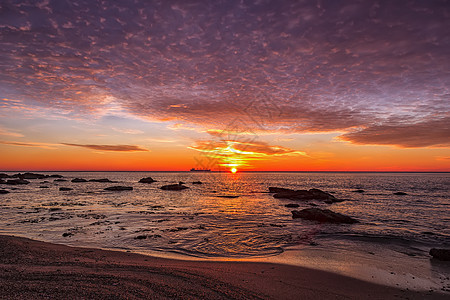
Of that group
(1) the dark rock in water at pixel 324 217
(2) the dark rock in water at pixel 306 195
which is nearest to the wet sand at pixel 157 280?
(1) the dark rock in water at pixel 324 217

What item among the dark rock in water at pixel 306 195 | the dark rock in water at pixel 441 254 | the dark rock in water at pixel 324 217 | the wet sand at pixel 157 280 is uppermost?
the wet sand at pixel 157 280

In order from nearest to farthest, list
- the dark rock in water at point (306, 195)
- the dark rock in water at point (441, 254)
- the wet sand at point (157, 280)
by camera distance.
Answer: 1. the wet sand at point (157, 280)
2. the dark rock in water at point (441, 254)
3. the dark rock in water at point (306, 195)

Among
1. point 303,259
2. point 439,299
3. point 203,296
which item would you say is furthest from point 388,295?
point 203,296

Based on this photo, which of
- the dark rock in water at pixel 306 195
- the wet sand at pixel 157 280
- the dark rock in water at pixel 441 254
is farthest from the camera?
the dark rock in water at pixel 306 195

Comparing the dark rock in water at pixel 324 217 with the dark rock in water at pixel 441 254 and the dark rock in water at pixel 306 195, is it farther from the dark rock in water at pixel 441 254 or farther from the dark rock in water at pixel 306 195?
the dark rock in water at pixel 306 195

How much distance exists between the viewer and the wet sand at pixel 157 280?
23.5ft

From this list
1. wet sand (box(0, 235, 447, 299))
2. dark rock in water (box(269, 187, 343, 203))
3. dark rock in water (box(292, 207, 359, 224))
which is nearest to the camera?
wet sand (box(0, 235, 447, 299))

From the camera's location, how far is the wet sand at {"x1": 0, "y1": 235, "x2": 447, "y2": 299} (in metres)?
7.17

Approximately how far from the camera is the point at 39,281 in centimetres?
756

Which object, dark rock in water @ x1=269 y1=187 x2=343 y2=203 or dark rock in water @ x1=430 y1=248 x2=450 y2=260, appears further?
dark rock in water @ x1=269 y1=187 x2=343 y2=203

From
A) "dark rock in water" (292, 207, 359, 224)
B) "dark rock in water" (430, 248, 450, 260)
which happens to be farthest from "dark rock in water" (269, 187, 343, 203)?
"dark rock in water" (430, 248, 450, 260)

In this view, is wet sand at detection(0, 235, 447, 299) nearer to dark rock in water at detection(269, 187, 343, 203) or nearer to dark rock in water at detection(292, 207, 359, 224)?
dark rock in water at detection(292, 207, 359, 224)

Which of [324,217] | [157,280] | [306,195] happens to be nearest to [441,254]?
[324,217]

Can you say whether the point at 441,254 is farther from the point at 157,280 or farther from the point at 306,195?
the point at 306,195
